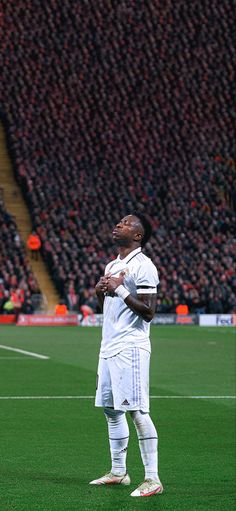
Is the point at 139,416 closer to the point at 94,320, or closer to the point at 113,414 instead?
the point at 113,414

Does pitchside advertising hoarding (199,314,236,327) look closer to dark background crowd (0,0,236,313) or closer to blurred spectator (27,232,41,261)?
dark background crowd (0,0,236,313)

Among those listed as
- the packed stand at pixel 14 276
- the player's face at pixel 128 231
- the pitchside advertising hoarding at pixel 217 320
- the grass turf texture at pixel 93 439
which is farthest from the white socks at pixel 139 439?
the pitchside advertising hoarding at pixel 217 320

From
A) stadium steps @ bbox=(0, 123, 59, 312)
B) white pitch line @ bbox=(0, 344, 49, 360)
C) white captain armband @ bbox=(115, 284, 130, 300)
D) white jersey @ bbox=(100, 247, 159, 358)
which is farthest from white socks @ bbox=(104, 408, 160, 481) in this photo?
stadium steps @ bbox=(0, 123, 59, 312)

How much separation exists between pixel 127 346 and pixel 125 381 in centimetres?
30

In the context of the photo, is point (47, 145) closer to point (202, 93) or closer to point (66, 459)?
point (202, 93)

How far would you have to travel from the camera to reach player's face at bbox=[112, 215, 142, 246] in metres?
9.47

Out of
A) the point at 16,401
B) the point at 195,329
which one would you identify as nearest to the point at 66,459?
the point at 16,401

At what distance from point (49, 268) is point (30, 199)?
3915 millimetres

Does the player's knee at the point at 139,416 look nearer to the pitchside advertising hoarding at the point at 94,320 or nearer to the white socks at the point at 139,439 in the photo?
the white socks at the point at 139,439

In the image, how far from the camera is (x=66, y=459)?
448 inches

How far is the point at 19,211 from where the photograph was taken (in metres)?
49.8

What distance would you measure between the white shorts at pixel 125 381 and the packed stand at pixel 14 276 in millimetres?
31336

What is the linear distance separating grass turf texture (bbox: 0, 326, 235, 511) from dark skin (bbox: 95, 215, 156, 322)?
1584 mm

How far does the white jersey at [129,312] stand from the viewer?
934 cm
